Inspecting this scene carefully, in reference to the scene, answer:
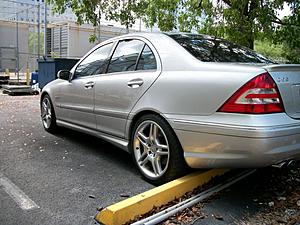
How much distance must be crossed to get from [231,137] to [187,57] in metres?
0.93

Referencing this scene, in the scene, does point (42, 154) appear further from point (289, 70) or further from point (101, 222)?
point (289, 70)

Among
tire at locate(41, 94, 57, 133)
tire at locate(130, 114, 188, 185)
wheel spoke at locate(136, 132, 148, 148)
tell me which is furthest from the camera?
tire at locate(41, 94, 57, 133)

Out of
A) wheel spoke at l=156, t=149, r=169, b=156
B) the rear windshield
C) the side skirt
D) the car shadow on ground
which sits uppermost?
the rear windshield

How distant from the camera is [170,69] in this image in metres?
3.49

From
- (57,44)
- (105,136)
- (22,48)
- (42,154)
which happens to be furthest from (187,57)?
(22,48)

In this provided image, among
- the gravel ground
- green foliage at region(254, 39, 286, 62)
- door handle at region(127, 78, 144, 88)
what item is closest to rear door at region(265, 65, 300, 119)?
the gravel ground

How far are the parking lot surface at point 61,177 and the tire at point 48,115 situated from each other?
13cm

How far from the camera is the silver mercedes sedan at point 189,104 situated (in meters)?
2.92

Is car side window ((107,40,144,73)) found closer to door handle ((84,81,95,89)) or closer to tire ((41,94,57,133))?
door handle ((84,81,95,89))

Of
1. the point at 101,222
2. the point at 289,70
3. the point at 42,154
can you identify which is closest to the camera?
the point at 101,222

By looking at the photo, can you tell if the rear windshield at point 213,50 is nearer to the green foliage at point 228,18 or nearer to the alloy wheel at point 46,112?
the green foliage at point 228,18

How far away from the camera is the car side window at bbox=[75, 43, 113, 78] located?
15.0 ft

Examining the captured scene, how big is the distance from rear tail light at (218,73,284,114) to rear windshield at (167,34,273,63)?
64 centimetres

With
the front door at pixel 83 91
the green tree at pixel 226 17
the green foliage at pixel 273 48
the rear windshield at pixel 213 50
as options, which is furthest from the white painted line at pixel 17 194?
the green tree at pixel 226 17
